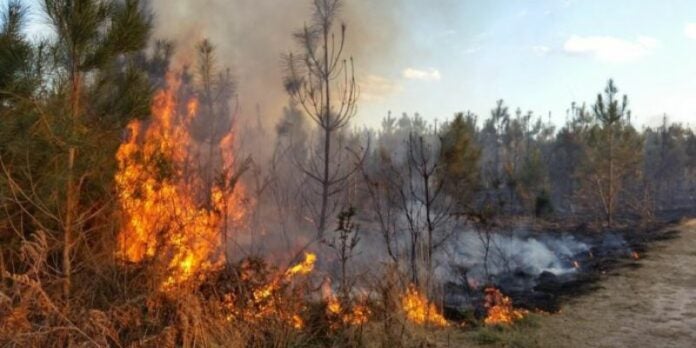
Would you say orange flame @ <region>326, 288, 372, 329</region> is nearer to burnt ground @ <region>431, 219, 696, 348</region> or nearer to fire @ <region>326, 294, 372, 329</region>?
fire @ <region>326, 294, 372, 329</region>

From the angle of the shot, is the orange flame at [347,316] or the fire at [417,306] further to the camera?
the fire at [417,306]

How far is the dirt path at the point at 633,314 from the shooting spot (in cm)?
647

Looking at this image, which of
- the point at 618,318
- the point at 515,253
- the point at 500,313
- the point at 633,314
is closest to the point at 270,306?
the point at 500,313

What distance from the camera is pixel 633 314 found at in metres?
7.92

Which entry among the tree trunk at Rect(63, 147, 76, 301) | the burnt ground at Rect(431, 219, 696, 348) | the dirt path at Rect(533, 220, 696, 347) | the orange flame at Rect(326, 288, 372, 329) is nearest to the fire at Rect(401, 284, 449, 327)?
the burnt ground at Rect(431, 219, 696, 348)

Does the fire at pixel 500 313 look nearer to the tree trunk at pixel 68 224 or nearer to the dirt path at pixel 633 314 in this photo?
the dirt path at pixel 633 314

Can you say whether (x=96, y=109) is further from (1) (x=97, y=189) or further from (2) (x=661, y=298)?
(2) (x=661, y=298)

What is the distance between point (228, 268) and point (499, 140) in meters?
57.7

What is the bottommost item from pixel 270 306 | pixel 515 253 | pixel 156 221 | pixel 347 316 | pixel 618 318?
pixel 515 253

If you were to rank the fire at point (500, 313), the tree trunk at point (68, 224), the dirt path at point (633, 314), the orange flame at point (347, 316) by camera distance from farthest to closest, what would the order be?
the fire at point (500, 313), the dirt path at point (633, 314), the orange flame at point (347, 316), the tree trunk at point (68, 224)

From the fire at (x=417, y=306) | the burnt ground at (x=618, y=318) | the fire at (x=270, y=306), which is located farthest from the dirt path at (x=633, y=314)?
the fire at (x=270, y=306)

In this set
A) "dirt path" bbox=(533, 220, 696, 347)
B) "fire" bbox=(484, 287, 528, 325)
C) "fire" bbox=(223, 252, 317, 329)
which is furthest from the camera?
"fire" bbox=(484, 287, 528, 325)

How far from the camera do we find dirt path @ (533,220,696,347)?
647 cm

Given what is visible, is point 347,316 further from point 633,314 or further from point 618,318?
point 633,314
